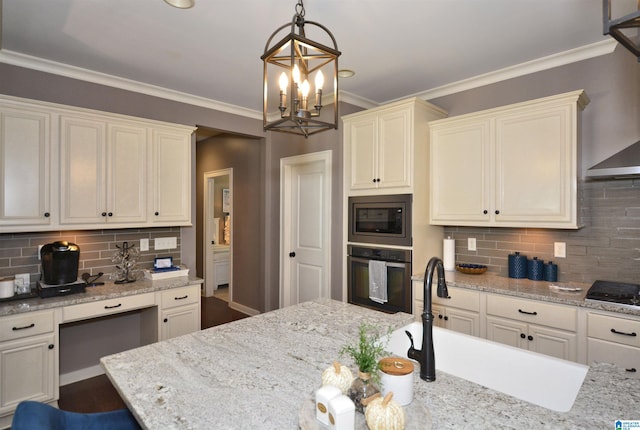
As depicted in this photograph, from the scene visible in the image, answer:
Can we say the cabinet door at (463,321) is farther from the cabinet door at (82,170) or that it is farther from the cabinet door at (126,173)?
the cabinet door at (82,170)

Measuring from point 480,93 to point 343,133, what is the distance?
134 centimetres

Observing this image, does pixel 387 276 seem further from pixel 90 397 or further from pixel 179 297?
pixel 90 397

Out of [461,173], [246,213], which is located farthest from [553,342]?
[246,213]

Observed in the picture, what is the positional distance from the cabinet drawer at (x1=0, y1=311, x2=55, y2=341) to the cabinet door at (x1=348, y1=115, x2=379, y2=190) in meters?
2.70

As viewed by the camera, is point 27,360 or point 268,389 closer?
point 268,389

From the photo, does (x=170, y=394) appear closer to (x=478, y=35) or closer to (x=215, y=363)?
(x=215, y=363)

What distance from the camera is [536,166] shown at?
2.69 metres

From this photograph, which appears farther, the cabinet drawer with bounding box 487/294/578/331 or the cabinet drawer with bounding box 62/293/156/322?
the cabinet drawer with bounding box 62/293/156/322

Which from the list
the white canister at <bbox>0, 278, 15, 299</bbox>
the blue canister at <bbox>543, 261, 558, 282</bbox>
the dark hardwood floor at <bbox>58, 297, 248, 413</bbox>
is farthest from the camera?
the blue canister at <bbox>543, 261, 558, 282</bbox>

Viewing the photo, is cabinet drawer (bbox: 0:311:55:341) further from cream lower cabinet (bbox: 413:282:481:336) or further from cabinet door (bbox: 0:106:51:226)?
cream lower cabinet (bbox: 413:282:481:336)

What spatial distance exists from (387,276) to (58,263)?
268 cm

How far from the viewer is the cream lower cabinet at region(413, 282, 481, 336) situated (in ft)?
9.07

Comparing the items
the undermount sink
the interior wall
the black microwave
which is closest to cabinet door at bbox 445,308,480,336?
the black microwave

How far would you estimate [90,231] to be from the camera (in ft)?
10.3
